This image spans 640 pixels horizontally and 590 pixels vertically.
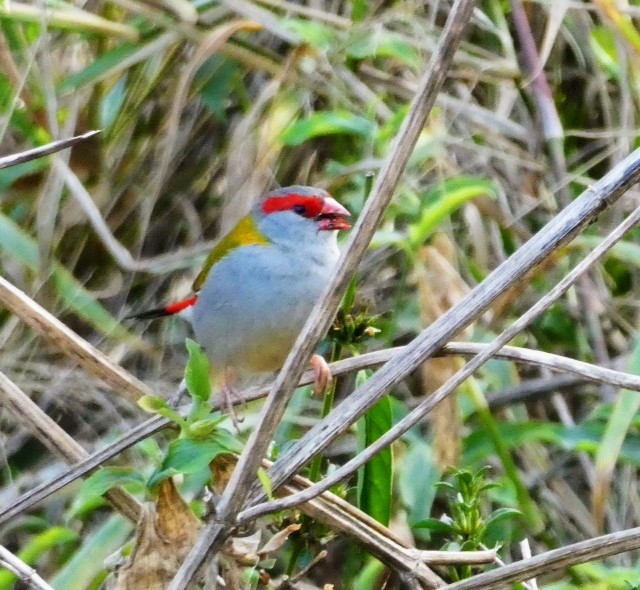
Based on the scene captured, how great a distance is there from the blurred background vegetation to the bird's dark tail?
0.09m

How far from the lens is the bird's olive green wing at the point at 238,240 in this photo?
3271 mm

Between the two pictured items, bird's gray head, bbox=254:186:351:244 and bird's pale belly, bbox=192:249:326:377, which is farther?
bird's gray head, bbox=254:186:351:244

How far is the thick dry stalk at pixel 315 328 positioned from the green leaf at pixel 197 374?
6.8 inches

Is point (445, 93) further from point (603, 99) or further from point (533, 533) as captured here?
point (533, 533)

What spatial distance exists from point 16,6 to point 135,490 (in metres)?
1.61

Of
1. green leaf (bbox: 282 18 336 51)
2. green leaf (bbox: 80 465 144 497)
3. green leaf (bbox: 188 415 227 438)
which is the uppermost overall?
green leaf (bbox: 282 18 336 51)

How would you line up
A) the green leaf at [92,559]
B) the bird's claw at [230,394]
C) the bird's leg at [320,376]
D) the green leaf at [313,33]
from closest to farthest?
the bird's leg at [320,376], the green leaf at [92,559], the bird's claw at [230,394], the green leaf at [313,33]

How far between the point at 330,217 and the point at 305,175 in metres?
0.45

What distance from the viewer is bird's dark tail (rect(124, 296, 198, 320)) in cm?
334

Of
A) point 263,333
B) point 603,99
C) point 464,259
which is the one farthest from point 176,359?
point 603,99

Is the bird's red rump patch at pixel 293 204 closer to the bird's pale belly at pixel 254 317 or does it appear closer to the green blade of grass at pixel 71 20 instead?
the bird's pale belly at pixel 254 317

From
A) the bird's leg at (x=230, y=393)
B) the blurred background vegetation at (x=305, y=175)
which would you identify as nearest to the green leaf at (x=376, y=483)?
the bird's leg at (x=230, y=393)

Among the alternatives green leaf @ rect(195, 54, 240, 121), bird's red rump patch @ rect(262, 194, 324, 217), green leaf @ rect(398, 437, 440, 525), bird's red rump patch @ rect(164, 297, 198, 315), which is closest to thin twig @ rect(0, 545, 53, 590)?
green leaf @ rect(398, 437, 440, 525)

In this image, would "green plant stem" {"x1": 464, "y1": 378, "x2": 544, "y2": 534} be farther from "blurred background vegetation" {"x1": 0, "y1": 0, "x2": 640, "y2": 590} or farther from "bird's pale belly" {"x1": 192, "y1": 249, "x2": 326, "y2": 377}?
"bird's pale belly" {"x1": 192, "y1": 249, "x2": 326, "y2": 377}
